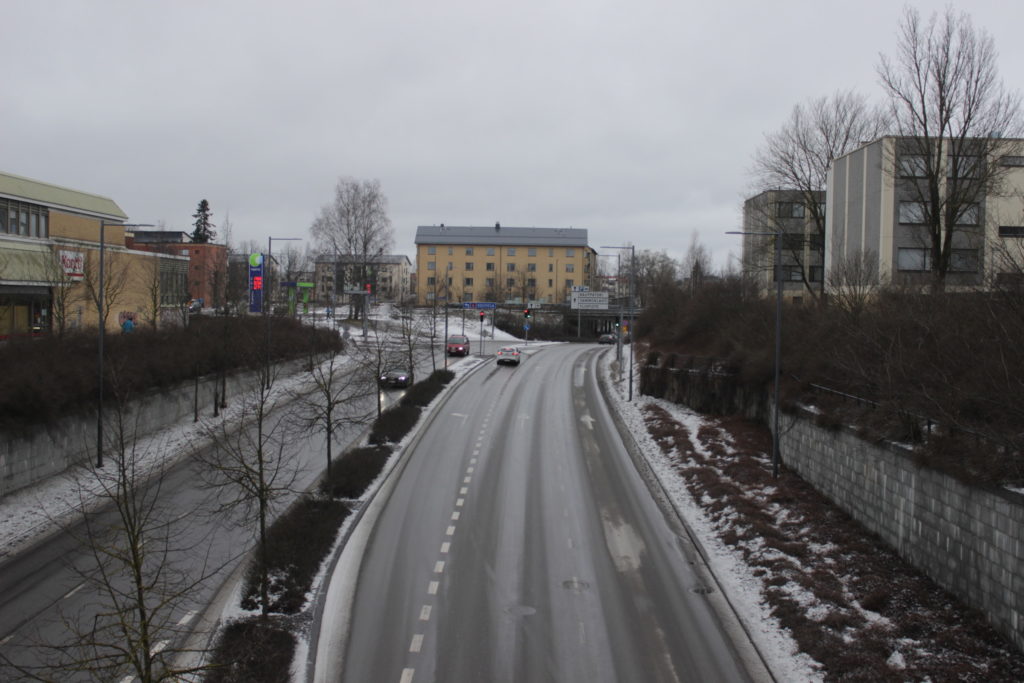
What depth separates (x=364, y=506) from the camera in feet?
63.7

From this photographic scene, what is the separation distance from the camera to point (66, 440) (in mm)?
22266

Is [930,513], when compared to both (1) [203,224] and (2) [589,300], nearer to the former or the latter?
(2) [589,300]

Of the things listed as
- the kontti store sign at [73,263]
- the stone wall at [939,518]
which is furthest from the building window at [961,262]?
the kontti store sign at [73,263]

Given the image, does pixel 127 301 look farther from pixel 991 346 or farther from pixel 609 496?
pixel 991 346

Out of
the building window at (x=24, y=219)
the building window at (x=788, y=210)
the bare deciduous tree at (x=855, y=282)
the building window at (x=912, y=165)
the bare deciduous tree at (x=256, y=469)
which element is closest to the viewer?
the bare deciduous tree at (x=256, y=469)

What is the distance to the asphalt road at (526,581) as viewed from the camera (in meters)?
11.1

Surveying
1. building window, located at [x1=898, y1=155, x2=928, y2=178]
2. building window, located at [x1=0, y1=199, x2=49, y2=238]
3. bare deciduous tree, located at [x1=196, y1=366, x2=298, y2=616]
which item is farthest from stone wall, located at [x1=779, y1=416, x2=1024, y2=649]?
building window, located at [x1=0, y1=199, x2=49, y2=238]

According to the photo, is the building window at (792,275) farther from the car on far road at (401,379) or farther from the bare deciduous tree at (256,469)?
the bare deciduous tree at (256,469)

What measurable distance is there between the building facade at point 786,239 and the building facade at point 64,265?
3663 centimetres

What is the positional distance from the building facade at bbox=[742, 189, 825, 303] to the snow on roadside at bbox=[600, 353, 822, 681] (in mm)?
21354

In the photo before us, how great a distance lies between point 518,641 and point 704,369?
877 inches

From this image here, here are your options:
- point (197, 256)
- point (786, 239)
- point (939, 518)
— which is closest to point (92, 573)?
point (939, 518)

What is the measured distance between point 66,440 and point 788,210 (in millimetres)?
48133

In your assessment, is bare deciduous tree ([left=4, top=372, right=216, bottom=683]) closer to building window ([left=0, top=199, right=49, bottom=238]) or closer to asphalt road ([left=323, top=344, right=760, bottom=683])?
asphalt road ([left=323, top=344, right=760, bottom=683])
